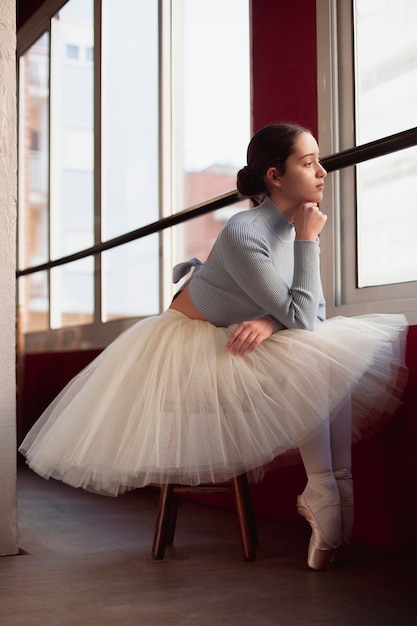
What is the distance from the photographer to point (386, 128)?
7.11 feet

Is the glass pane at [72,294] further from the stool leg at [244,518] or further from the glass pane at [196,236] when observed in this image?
the stool leg at [244,518]

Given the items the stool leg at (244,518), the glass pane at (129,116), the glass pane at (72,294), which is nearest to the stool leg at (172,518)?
the stool leg at (244,518)

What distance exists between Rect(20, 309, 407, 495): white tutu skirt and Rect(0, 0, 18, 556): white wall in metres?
0.14

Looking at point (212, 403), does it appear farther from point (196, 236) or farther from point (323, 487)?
point (196, 236)

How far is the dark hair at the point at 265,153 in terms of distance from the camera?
1.86 m

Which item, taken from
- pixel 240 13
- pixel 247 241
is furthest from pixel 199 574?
pixel 240 13

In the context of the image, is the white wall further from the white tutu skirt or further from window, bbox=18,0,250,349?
window, bbox=18,0,250,349

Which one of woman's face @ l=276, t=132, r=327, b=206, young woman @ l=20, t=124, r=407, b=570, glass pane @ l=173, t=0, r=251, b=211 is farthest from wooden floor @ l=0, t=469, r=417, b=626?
glass pane @ l=173, t=0, r=251, b=211

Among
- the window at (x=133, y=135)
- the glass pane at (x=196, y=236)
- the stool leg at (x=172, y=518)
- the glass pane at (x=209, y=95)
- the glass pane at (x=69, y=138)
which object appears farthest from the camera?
the glass pane at (x=69, y=138)

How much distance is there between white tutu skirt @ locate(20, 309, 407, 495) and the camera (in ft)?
5.42

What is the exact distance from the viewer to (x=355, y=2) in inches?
89.6

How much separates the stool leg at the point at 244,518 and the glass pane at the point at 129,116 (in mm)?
1832

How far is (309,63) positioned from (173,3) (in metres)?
1.26

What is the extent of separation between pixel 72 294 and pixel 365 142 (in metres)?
2.89
